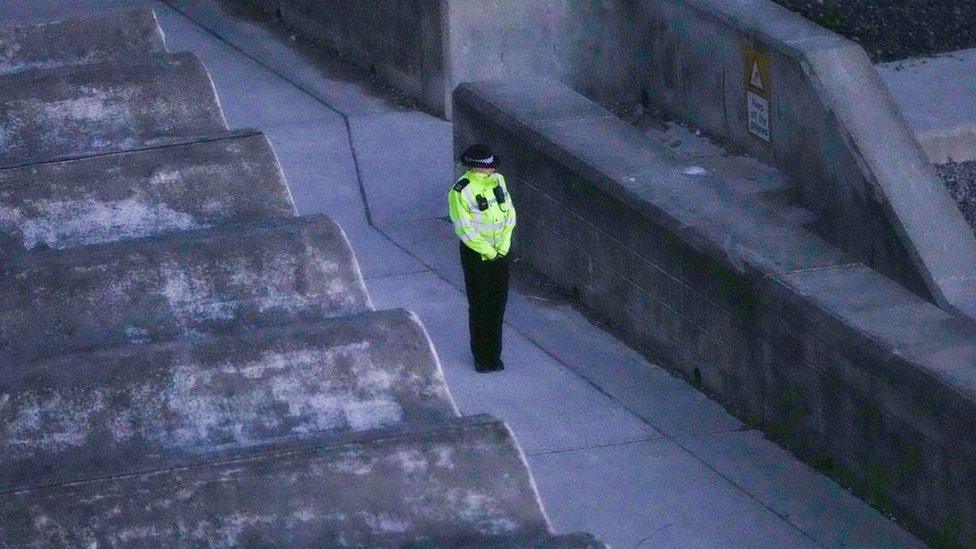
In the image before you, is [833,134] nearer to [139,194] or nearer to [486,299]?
[486,299]

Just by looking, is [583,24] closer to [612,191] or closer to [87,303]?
[612,191]

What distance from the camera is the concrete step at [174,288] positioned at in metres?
5.75

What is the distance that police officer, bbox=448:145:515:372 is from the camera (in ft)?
30.8

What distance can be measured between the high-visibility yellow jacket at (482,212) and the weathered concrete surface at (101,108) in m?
2.15

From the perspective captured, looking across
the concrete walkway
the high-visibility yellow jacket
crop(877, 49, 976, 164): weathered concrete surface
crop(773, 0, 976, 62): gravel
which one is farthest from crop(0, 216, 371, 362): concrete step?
crop(773, 0, 976, 62): gravel

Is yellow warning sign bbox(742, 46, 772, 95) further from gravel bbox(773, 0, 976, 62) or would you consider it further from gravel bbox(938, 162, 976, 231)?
gravel bbox(773, 0, 976, 62)

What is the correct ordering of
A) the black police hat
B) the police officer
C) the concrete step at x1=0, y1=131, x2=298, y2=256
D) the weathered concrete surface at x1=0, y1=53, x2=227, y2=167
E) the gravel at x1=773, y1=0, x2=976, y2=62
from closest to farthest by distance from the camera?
the concrete step at x1=0, y1=131, x2=298, y2=256 < the weathered concrete surface at x1=0, y1=53, x2=227, y2=167 < the black police hat < the police officer < the gravel at x1=773, y1=0, x2=976, y2=62

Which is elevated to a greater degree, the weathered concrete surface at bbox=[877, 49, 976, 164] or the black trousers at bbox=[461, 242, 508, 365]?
the weathered concrete surface at bbox=[877, 49, 976, 164]

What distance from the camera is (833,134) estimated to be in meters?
10.6

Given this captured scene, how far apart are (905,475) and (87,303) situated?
13.7 ft

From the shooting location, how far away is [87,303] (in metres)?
5.80

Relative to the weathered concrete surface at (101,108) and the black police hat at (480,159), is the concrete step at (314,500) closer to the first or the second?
the weathered concrete surface at (101,108)

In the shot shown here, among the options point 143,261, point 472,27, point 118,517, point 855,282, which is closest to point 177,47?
point 472,27

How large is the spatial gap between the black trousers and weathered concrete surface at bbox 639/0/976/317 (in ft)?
8.09
